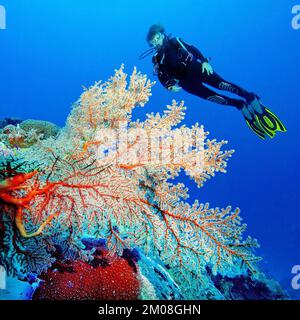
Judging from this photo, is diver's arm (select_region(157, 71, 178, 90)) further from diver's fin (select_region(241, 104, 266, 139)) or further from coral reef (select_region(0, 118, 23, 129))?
coral reef (select_region(0, 118, 23, 129))

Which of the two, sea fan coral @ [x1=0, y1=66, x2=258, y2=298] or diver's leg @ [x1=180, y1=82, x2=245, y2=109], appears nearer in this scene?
sea fan coral @ [x1=0, y1=66, x2=258, y2=298]

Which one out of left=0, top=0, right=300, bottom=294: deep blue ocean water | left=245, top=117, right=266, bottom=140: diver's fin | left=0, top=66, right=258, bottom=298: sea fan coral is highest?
left=0, top=0, right=300, bottom=294: deep blue ocean water

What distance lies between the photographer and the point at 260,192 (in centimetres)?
8925

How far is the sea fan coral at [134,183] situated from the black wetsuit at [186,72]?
6.21 ft

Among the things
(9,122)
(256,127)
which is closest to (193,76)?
(256,127)

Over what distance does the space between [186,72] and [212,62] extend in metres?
76.3

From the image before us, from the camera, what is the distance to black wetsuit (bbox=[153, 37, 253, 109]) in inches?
212

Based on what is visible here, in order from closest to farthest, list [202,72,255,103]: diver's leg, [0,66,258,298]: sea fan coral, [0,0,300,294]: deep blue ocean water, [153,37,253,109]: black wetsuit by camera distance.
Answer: [0,66,258,298]: sea fan coral < [153,37,253,109]: black wetsuit < [202,72,255,103]: diver's leg < [0,0,300,294]: deep blue ocean water

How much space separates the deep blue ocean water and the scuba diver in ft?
216

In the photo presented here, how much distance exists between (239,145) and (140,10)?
48.4 m

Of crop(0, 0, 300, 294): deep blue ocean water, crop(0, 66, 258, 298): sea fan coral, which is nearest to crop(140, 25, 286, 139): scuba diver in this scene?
crop(0, 66, 258, 298): sea fan coral

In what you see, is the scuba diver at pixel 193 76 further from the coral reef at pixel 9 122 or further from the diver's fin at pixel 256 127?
the coral reef at pixel 9 122

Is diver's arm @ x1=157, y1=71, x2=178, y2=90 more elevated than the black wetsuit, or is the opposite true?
the black wetsuit
